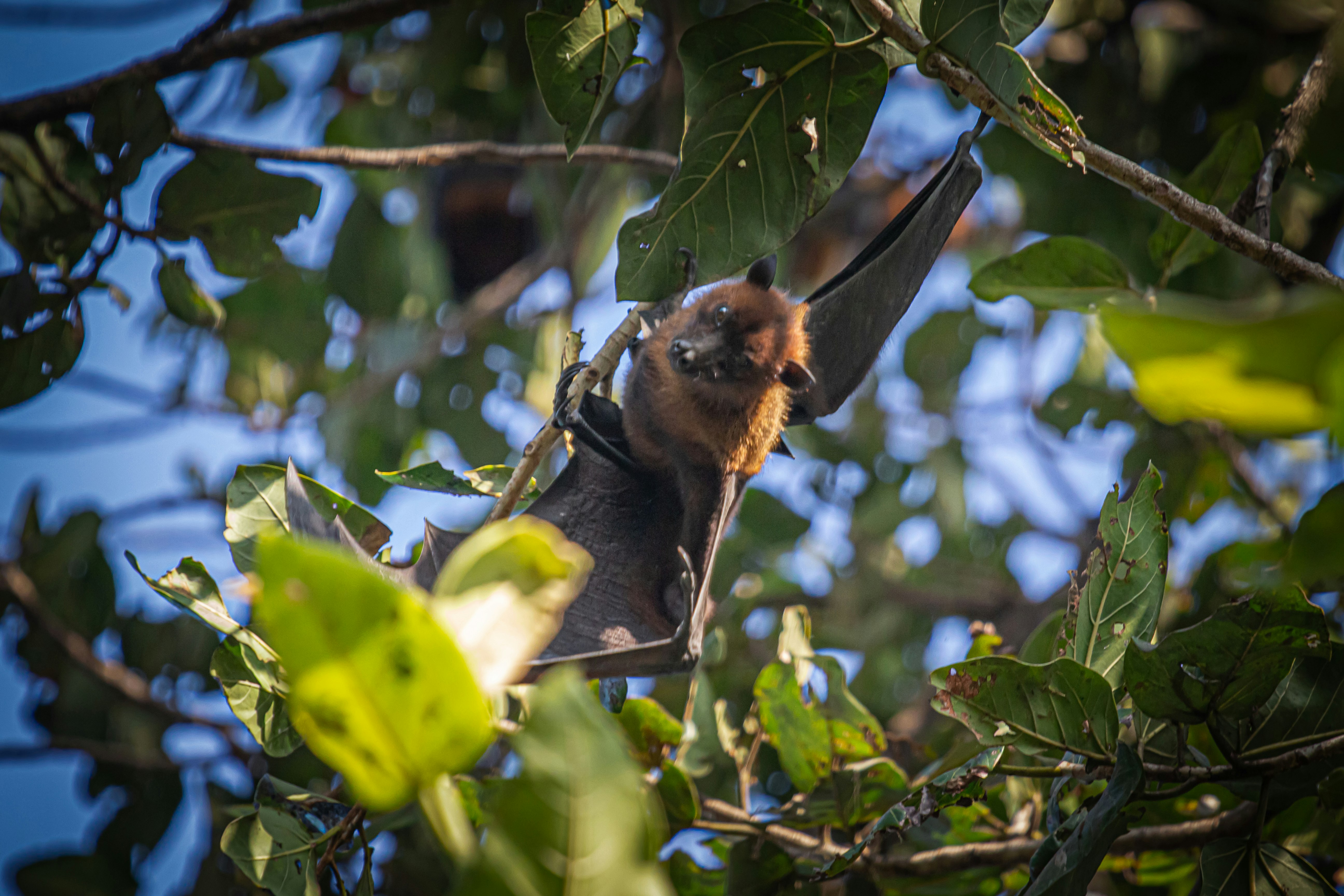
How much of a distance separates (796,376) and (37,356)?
6.59 feet

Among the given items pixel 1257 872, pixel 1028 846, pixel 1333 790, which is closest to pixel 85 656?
pixel 1028 846

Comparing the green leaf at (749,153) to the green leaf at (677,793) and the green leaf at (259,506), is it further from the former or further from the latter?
the green leaf at (677,793)

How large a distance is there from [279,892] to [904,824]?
1180 millimetres

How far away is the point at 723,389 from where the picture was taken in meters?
2.43

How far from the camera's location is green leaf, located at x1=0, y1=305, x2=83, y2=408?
208 centimetres

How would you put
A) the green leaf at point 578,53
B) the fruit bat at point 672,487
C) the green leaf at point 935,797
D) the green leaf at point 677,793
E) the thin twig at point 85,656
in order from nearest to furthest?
the green leaf at point 935,797, the green leaf at point 578,53, the green leaf at point 677,793, the fruit bat at point 672,487, the thin twig at point 85,656

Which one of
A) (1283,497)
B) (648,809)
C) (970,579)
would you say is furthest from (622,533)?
(1283,497)

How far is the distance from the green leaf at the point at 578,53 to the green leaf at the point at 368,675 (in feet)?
3.93

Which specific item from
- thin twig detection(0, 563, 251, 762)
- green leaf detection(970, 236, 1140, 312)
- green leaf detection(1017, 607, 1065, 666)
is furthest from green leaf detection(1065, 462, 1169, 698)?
thin twig detection(0, 563, 251, 762)

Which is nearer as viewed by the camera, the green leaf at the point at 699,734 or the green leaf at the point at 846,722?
the green leaf at the point at 846,722

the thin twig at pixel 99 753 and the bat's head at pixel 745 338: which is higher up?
the bat's head at pixel 745 338

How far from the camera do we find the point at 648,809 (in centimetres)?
90

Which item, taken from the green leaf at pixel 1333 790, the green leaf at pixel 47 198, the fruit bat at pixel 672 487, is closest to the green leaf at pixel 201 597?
the fruit bat at pixel 672 487

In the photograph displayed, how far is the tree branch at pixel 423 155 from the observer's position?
2314 mm
